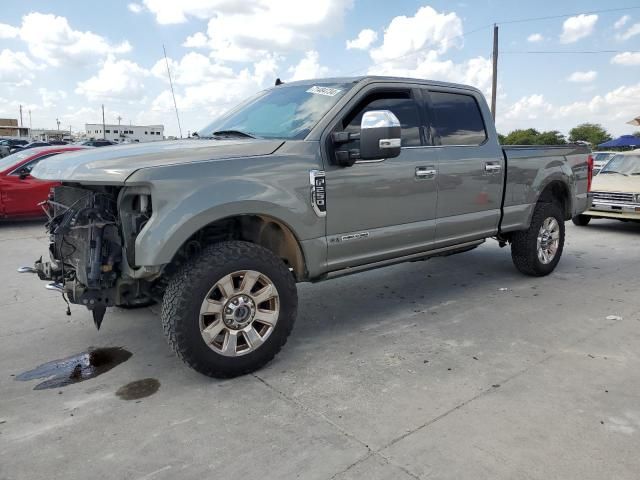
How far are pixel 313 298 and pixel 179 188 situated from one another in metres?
2.50

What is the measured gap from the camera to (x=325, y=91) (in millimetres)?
4078

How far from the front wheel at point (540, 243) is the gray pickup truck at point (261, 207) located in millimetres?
1080

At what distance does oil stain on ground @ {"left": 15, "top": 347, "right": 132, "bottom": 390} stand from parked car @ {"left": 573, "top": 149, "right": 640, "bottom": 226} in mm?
7514

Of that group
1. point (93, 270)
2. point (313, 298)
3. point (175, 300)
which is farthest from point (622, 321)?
point (93, 270)

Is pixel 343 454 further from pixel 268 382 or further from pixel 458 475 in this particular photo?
pixel 268 382

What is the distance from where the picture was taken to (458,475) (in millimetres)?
2381

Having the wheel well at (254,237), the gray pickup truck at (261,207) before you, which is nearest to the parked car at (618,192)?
the gray pickup truck at (261,207)

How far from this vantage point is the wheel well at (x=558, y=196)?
232 inches

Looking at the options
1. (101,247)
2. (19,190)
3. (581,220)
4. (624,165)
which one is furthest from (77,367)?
(624,165)

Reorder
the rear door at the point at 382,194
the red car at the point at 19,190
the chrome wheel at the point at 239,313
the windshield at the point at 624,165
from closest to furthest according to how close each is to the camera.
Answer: the chrome wheel at the point at 239,313, the rear door at the point at 382,194, the red car at the point at 19,190, the windshield at the point at 624,165

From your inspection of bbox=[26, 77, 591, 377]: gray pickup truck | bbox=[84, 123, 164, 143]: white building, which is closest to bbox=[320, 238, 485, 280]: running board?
bbox=[26, 77, 591, 377]: gray pickup truck

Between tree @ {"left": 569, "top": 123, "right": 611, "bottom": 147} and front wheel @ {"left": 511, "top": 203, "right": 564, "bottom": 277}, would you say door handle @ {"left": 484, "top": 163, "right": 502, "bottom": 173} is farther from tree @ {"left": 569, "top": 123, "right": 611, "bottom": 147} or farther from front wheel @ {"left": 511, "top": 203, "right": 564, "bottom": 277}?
tree @ {"left": 569, "top": 123, "right": 611, "bottom": 147}

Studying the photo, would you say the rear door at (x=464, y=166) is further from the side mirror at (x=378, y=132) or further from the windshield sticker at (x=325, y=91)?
the side mirror at (x=378, y=132)

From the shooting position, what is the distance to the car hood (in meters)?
8.88
